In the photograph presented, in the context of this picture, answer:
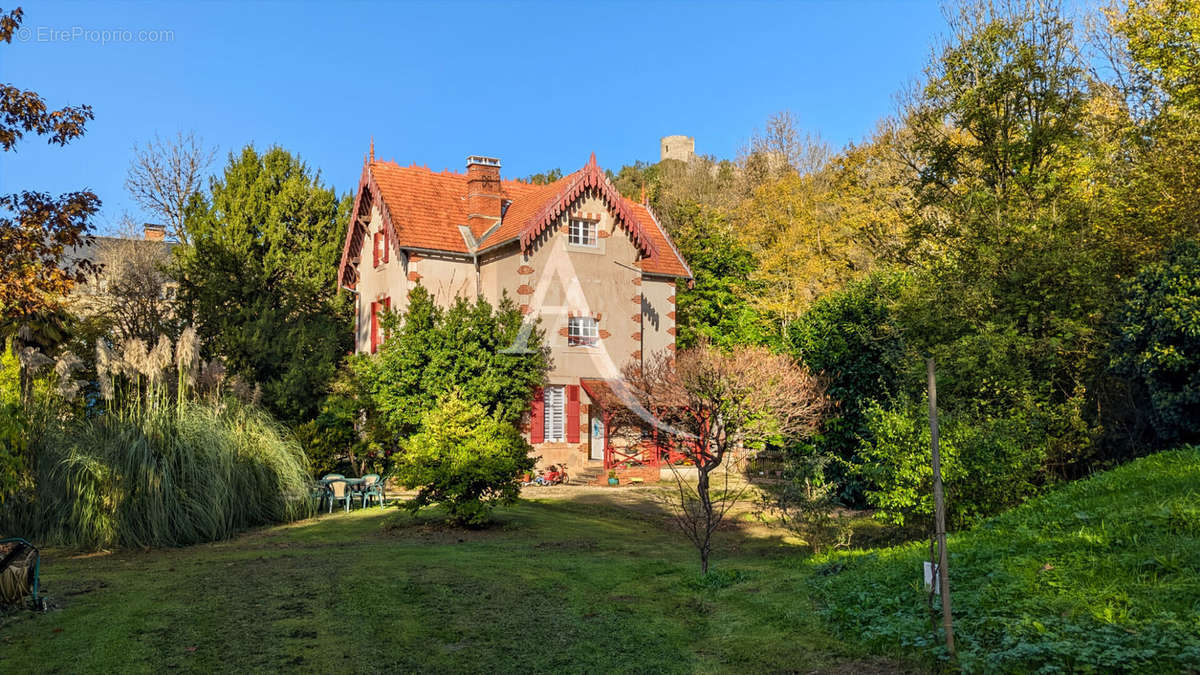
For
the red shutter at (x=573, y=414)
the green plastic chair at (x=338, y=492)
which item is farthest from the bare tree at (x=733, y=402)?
the green plastic chair at (x=338, y=492)

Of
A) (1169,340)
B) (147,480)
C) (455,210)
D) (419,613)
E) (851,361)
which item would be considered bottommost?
(419,613)

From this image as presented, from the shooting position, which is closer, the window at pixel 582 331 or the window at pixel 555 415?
the window at pixel 555 415

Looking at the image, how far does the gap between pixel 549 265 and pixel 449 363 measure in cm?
451

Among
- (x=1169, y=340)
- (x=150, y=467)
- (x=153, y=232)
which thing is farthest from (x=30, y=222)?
(x=153, y=232)

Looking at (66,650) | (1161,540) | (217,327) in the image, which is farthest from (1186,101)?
(217,327)

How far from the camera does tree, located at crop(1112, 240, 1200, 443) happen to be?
11.5m

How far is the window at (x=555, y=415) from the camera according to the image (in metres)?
26.1

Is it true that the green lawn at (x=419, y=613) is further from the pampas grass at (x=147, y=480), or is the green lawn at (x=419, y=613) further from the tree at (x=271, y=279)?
the tree at (x=271, y=279)

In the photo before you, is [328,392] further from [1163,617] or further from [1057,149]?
[1163,617]

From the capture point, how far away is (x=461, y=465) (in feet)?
48.4

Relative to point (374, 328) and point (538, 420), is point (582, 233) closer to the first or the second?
point (538, 420)

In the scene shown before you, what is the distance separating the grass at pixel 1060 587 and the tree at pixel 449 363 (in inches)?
617

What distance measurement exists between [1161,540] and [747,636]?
152 inches

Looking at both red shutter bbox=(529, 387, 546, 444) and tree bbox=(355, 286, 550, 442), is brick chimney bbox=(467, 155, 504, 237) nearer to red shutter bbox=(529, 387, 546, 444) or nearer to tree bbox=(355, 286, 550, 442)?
tree bbox=(355, 286, 550, 442)
